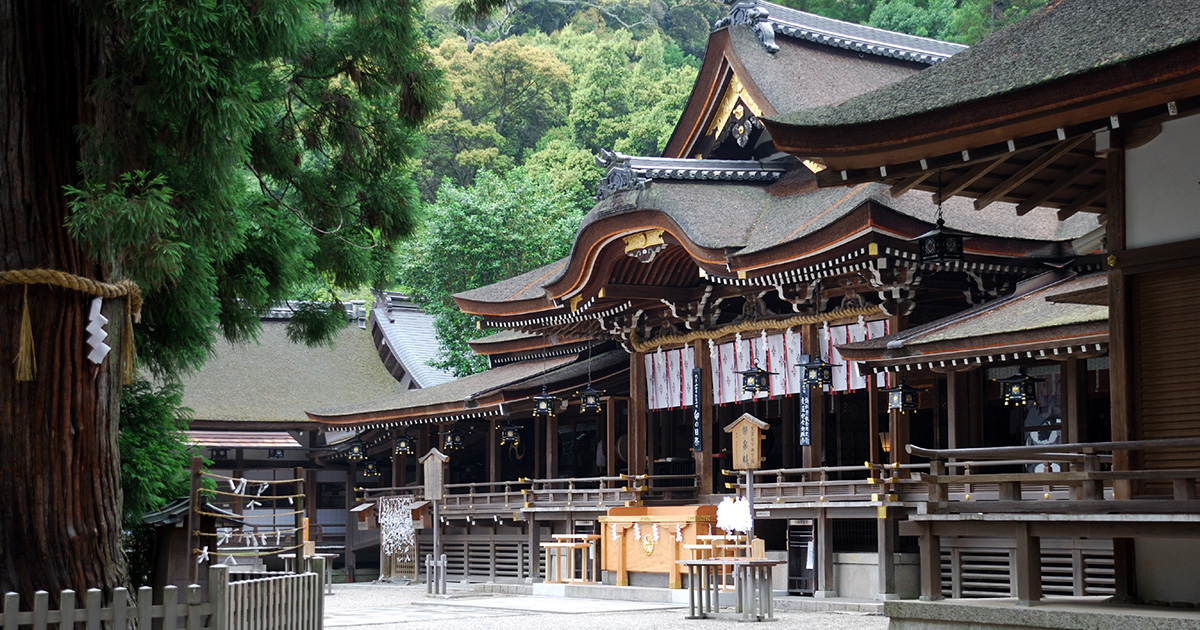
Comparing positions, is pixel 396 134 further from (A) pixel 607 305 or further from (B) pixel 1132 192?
(A) pixel 607 305

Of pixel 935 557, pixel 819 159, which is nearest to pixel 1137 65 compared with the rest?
pixel 819 159

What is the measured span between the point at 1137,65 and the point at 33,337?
710 cm

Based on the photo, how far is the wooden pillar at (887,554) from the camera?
54.4ft

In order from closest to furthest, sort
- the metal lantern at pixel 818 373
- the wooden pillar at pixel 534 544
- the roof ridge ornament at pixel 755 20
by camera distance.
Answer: the metal lantern at pixel 818 373 < the roof ridge ornament at pixel 755 20 < the wooden pillar at pixel 534 544

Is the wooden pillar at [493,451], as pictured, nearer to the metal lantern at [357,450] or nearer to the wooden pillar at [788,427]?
the metal lantern at [357,450]

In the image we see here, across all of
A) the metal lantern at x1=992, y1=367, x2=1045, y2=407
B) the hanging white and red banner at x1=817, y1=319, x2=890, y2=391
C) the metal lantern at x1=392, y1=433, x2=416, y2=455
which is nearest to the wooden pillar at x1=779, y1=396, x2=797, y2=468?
the hanging white and red banner at x1=817, y1=319, x2=890, y2=391

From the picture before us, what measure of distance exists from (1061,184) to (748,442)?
8.76 metres

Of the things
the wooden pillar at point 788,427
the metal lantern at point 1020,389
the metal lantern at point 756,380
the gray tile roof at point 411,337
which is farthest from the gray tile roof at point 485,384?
the metal lantern at point 1020,389

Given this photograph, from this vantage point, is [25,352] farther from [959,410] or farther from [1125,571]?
[959,410]

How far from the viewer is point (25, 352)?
799cm

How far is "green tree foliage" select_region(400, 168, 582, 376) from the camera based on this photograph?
3416 cm

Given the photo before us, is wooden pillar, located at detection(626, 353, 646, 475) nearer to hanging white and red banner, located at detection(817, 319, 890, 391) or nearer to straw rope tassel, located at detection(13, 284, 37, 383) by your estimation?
hanging white and red banner, located at detection(817, 319, 890, 391)

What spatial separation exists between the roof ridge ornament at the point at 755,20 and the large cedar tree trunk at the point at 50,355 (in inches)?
572

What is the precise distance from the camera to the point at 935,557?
8.54 m
